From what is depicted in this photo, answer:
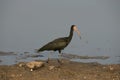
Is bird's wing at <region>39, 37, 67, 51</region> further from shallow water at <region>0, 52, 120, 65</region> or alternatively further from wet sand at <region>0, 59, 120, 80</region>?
shallow water at <region>0, 52, 120, 65</region>

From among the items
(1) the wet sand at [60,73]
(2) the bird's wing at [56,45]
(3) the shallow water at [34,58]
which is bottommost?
(1) the wet sand at [60,73]

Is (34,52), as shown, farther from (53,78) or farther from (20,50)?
(53,78)

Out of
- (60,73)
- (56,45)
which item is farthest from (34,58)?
(60,73)

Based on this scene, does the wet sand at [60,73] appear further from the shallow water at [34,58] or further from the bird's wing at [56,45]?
the shallow water at [34,58]

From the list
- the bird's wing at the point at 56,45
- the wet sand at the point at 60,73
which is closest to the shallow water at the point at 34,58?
the bird's wing at the point at 56,45

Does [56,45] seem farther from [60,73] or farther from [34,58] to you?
[34,58]

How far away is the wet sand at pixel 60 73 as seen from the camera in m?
14.8

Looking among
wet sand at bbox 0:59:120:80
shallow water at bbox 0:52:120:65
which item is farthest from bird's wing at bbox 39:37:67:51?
shallow water at bbox 0:52:120:65

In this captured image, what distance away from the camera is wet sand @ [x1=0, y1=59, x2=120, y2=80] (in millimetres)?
14781

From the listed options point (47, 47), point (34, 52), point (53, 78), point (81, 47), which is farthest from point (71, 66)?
point (81, 47)

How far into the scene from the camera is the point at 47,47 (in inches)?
701

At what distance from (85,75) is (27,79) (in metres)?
2.19

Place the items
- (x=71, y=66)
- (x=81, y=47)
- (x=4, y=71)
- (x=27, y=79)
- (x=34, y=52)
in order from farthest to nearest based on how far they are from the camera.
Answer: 1. (x=81, y=47)
2. (x=34, y=52)
3. (x=71, y=66)
4. (x=4, y=71)
5. (x=27, y=79)

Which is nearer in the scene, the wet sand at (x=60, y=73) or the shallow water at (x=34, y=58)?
the wet sand at (x=60, y=73)
